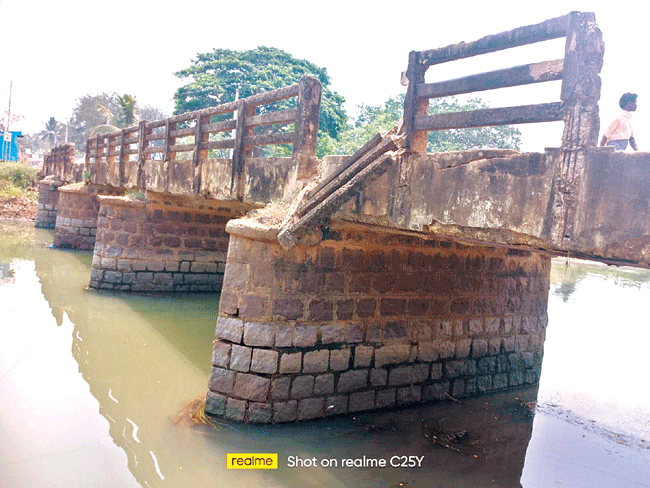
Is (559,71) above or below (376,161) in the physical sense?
above

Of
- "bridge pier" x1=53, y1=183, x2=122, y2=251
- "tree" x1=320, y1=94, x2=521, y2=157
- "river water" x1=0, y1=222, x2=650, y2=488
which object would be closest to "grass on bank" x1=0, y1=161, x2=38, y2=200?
"bridge pier" x1=53, y1=183, x2=122, y2=251

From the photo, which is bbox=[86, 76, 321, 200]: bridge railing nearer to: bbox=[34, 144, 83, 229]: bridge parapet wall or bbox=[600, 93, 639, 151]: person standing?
bbox=[600, 93, 639, 151]: person standing

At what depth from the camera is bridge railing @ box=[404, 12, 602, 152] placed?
379 centimetres

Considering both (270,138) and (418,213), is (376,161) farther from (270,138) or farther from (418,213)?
(270,138)

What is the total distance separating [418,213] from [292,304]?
6.43ft

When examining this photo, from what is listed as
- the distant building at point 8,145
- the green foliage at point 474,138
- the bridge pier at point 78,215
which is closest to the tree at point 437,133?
the green foliage at point 474,138

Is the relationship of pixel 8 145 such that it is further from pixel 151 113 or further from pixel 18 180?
pixel 151 113

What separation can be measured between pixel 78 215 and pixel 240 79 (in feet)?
50.1

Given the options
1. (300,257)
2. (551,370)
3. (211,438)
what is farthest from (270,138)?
(551,370)

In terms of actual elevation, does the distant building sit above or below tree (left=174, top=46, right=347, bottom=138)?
below

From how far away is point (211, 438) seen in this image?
225 inches

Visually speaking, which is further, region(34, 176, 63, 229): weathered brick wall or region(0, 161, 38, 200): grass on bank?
region(0, 161, 38, 200): grass on bank

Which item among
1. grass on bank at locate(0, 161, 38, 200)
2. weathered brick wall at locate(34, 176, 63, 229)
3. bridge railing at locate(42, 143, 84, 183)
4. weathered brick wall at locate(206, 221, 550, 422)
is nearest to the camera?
weathered brick wall at locate(206, 221, 550, 422)

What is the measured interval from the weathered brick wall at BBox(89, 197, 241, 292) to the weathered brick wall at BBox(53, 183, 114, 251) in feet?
22.9
